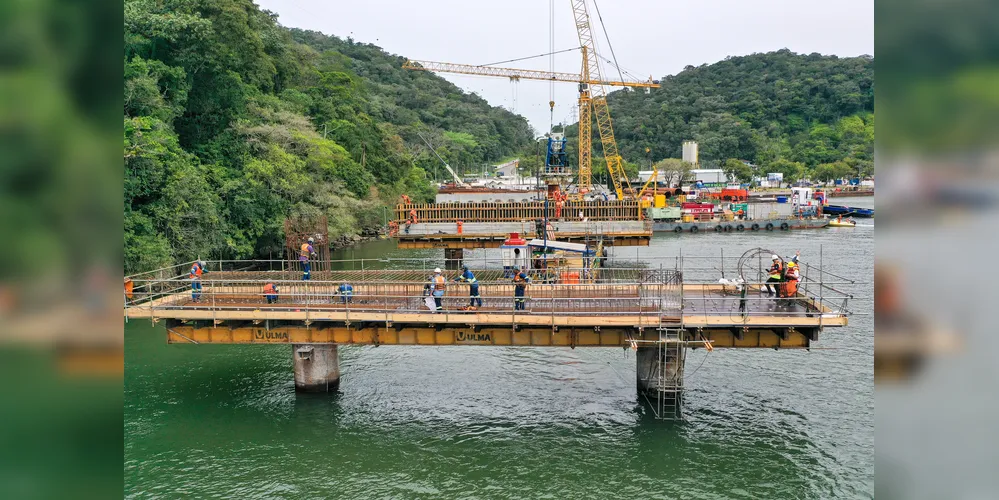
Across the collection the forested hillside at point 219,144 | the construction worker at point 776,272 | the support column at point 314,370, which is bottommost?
the support column at point 314,370

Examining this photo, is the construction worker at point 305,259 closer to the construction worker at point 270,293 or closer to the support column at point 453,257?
the construction worker at point 270,293

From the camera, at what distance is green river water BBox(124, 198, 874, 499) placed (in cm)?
1859

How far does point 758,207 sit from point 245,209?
74.3 metres

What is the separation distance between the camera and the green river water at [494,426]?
732 inches

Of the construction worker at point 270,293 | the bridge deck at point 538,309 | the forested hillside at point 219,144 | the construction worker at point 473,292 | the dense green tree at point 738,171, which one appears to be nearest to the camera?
the bridge deck at point 538,309

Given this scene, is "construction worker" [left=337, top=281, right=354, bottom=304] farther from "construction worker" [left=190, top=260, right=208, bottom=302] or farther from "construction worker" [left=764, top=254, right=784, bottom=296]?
"construction worker" [left=764, top=254, right=784, bottom=296]

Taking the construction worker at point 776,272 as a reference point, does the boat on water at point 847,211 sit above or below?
above

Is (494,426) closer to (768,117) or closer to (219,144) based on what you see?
(219,144)

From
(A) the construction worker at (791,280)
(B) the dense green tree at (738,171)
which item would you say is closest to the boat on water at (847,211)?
(B) the dense green tree at (738,171)

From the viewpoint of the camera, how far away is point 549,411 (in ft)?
76.3

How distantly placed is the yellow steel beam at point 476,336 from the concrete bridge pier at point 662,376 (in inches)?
34.9
